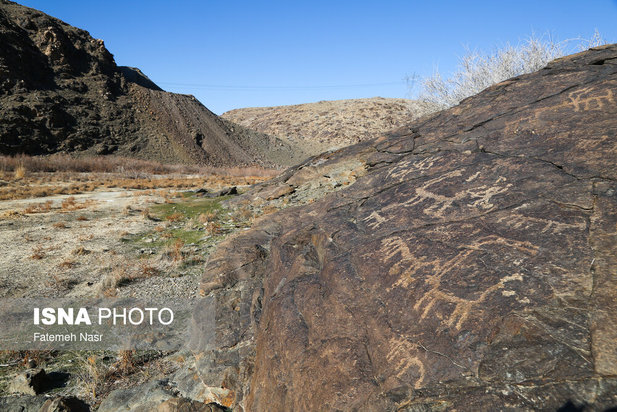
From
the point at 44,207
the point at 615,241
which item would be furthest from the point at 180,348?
the point at 44,207

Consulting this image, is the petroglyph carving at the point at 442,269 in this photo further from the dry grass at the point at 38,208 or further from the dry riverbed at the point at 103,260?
the dry grass at the point at 38,208

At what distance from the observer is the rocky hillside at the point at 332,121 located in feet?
218

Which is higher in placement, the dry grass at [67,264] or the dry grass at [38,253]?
the dry grass at [38,253]

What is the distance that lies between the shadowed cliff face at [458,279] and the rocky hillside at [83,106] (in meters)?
42.3

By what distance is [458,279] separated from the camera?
2.73m

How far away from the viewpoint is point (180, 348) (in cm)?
498

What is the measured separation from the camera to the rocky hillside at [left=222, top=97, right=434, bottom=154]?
218ft

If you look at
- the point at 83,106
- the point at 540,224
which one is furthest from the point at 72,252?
the point at 83,106

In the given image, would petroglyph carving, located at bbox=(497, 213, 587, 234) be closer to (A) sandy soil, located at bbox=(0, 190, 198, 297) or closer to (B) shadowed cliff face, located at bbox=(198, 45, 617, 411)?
(B) shadowed cliff face, located at bbox=(198, 45, 617, 411)

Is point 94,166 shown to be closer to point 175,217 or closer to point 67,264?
point 175,217

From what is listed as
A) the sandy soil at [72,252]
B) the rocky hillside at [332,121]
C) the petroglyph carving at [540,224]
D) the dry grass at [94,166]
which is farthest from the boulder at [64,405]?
the rocky hillside at [332,121]

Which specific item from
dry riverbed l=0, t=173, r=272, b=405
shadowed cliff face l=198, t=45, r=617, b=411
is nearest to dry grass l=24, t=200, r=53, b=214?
dry riverbed l=0, t=173, r=272, b=405

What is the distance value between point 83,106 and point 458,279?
49.4 metres

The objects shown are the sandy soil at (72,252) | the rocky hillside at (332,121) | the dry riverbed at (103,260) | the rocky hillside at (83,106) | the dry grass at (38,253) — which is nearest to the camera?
the dry riverbed at (103,260)
